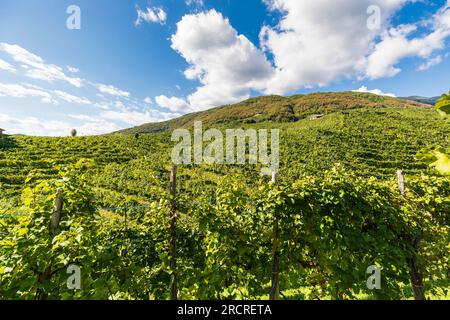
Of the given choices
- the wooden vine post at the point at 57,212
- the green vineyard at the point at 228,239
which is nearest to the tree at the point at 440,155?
the green vineyard at the point at 228,239

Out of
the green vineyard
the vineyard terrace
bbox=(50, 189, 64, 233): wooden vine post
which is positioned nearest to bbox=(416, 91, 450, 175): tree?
the green vineyard

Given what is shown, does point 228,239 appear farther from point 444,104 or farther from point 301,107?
point 301,107

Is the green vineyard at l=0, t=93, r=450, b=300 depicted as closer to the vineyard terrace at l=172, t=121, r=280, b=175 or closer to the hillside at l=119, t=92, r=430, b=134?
the vineyard terrace at l=172, t=121, r=280, b=175

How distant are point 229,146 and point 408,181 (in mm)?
19617

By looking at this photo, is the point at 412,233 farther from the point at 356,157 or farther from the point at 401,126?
the point at 401,126

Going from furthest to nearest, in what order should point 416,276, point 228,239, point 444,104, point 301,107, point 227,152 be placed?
1. point 301,107
2. point 227,152
3. point 416,276
4. point 228,239
5. point 444,104

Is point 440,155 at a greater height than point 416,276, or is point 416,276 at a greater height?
point 440,155

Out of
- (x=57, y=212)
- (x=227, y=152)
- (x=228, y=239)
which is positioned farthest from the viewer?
(x=227, y=152)

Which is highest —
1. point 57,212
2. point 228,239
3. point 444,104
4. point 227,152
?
point 227,152

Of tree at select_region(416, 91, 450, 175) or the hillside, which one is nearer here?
tree at select_region(416, 91, 450, 175)

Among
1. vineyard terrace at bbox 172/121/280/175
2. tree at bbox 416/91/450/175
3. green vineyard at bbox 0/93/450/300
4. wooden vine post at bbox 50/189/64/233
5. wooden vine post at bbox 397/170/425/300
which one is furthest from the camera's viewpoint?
vineyard terrace at bbox 172/121/280/175

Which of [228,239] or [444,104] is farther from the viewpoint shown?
[228,239]

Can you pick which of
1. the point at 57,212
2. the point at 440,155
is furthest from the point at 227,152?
the point at 440,155
